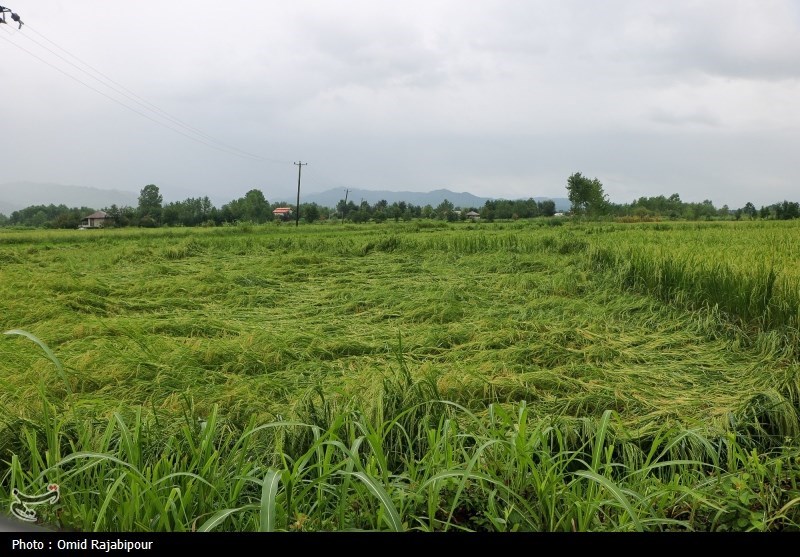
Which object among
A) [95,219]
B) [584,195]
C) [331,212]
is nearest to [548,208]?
[584,195]

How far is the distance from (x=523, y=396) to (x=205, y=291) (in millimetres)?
4399

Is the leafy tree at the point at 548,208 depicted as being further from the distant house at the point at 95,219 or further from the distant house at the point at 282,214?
the distant house at the point at 95,219

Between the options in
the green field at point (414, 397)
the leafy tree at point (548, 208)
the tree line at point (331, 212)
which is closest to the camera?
the green field at point (414, 397)

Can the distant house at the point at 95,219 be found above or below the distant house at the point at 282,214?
below

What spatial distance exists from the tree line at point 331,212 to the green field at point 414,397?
89.6 ft

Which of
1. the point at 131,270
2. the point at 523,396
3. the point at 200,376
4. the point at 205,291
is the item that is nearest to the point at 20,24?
the point at 131,270

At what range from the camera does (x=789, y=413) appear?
2236 millimetres

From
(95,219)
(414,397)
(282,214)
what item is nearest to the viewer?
(414,397)

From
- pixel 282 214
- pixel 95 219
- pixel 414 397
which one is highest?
pixel 282 214

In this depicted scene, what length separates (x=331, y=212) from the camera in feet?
146

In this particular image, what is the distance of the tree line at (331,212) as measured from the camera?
108ft

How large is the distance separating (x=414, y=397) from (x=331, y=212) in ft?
142

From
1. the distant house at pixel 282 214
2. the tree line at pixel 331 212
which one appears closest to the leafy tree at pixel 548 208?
the tree line at pixel 331 212

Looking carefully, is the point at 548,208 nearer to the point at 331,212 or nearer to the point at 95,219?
the point at 331,212
